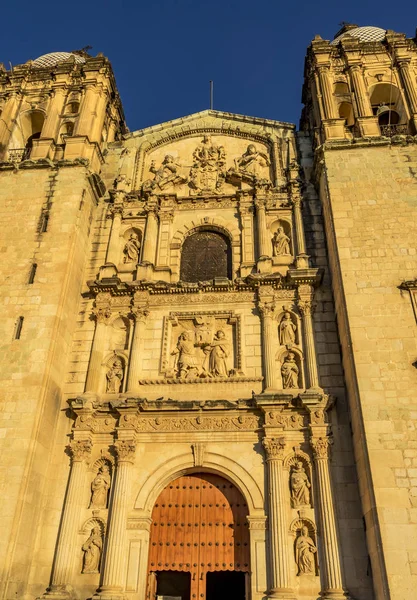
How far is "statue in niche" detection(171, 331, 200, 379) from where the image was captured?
1236 cm

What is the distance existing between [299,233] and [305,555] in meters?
7.87

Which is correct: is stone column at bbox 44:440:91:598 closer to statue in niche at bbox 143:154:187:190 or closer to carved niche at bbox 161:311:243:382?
carved niche at bbox 161:311:243:382

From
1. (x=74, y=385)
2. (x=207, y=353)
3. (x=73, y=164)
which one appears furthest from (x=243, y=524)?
(x=73, y=164)

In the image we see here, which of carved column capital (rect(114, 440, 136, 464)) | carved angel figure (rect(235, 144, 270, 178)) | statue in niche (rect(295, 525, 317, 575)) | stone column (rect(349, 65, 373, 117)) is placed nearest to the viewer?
statue in niche (rect(295, 525, 317, 575))

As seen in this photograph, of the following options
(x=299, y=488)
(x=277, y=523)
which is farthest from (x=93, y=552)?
(x=299, y=488)

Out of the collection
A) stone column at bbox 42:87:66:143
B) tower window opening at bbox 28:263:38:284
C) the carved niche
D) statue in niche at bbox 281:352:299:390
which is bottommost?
statue in niche at bbox 281:352:299:390

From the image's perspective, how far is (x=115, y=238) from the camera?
14.9 meters

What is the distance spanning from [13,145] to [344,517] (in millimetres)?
14556

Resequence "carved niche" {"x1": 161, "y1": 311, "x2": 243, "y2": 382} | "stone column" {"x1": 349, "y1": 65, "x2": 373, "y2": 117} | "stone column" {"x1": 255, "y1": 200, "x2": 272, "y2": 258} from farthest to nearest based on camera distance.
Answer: "stone column" {"x1": 349, "y1": 65, "x2": 373, "y2": 117}
"stone column" {"x1": 255, "y1": 200, "x2": 272, "y2": 258}
"carved niche" {"x1": 161, "y1": 311, "x2": 243, "y2": 382}

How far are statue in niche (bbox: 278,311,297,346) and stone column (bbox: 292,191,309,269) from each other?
1533 mm

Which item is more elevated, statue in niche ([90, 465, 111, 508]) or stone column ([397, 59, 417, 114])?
stone column ([397, 59, 417, 114])

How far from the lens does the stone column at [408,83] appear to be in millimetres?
15742

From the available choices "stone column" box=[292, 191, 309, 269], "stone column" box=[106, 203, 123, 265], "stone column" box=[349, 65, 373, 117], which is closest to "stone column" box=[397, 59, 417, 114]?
"stone column" box=[349, 65, 373, 117]

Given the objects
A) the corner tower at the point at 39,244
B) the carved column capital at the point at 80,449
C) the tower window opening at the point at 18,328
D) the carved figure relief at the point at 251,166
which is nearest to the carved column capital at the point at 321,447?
the carved column capital at the point at 80,449
